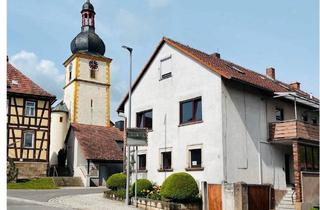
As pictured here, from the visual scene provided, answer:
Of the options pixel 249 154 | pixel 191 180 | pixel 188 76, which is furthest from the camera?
pixel 188 76

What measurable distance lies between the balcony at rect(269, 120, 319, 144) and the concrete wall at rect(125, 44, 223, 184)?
13.0 feet

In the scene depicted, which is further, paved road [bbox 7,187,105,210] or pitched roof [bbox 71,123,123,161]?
pitched roof [bbox 71,123,123,161]

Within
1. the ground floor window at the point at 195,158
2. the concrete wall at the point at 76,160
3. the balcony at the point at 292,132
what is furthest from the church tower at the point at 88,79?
the balcony at the point at 292,132

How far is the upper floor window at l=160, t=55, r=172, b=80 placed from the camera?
951 inches

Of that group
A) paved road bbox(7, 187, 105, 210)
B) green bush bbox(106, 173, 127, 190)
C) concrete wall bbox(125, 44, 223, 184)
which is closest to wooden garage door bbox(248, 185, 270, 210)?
concrete wall bbox(125, 44, 223, 184)

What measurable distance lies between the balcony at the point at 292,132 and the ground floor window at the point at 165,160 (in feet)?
18.7

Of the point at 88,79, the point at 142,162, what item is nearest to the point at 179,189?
the point at 142,162

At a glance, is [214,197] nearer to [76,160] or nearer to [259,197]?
[259,197]

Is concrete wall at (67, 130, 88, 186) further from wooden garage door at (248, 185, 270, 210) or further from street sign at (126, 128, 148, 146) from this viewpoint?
wooden garage door at (248, 185, 270, 210)

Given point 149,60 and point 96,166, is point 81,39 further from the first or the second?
point 149,60

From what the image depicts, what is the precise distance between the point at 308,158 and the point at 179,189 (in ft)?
25.1

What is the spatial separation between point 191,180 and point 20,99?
22.7m

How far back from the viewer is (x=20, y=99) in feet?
122

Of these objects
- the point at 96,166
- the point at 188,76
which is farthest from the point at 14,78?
the point at 188,76
